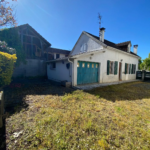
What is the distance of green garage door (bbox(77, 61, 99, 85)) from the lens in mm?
7348

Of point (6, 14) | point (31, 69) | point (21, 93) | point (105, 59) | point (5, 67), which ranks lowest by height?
point (21, 93)

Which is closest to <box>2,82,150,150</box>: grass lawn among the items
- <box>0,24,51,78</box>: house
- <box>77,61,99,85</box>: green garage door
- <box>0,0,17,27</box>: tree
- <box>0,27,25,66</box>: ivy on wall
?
<box>77,61,99,85</box>: green garage door

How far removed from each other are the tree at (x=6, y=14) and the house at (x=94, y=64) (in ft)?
19.5

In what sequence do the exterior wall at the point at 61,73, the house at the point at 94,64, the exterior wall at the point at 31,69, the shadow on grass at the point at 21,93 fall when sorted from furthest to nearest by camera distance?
the exterior wall at the point at 31,69 < the exterior wall at the point at 61,73 < the house at the point at 94,64 < the shadow on grass at the point at 21,93

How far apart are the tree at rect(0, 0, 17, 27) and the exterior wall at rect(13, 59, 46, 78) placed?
4717 mm

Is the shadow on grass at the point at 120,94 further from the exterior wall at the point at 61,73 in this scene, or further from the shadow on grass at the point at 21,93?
the exterior wall at the point at 61,73

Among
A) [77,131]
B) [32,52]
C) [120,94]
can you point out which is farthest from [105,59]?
[32,52]

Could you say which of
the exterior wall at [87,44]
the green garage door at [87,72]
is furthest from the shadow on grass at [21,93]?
the exterior wall at [87,44]

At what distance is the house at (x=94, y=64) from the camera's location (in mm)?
7150

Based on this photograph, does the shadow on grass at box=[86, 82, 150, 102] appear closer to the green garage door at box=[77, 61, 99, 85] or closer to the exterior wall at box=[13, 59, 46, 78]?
the green garage door at box=[77, 61, 99, 85]

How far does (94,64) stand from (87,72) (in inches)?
49.9

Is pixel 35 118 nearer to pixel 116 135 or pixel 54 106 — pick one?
pixel 54 106

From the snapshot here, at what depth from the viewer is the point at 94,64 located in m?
8.35

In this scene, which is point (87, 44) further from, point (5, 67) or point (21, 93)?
point (21, 93)
